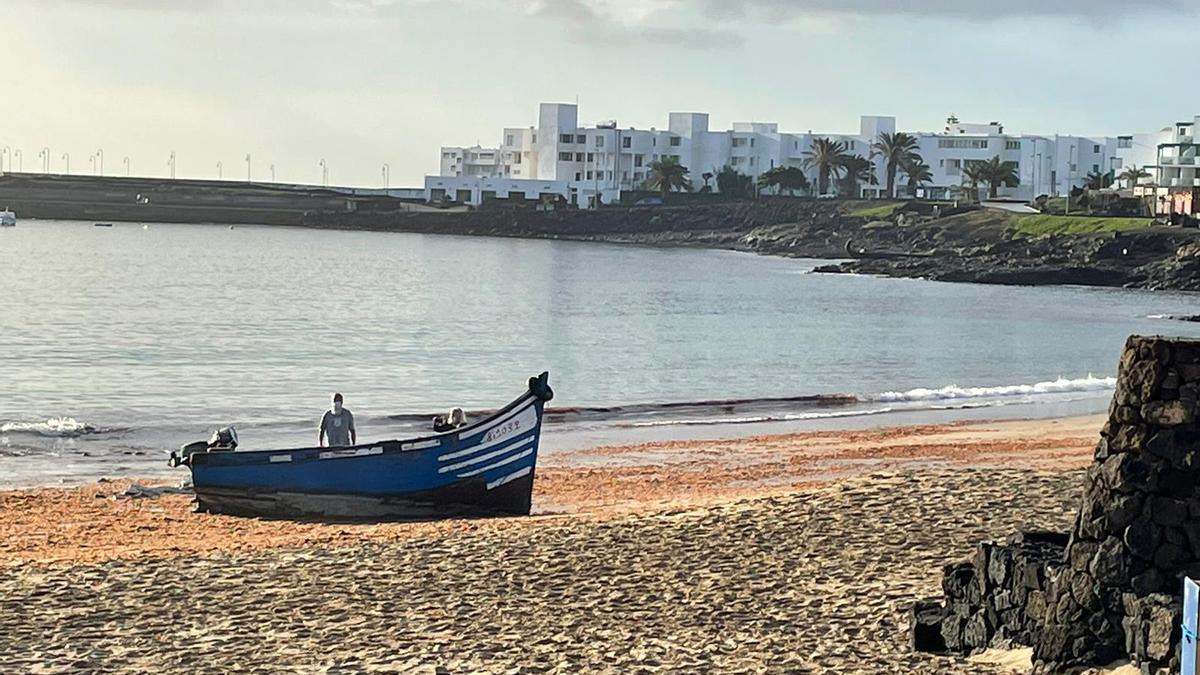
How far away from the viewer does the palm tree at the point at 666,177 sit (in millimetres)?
190250

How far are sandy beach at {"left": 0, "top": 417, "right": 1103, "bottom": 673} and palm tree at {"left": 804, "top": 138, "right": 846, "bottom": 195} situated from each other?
167 meters

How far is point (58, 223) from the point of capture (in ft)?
655

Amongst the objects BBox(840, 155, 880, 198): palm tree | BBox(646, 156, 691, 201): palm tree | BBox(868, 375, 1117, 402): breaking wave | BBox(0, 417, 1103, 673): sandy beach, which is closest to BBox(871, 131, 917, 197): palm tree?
BBox(840, 155, 880, 198): palm tree

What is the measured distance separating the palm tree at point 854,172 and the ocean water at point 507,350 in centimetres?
7357

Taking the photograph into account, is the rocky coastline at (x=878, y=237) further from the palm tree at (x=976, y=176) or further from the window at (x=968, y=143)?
the window at (x=968, y=143)

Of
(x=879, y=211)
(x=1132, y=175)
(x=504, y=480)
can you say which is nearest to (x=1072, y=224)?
(x=879, y=211)

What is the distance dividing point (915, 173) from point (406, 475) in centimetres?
16098

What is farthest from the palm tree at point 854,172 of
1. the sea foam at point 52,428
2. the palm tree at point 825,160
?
the sea foam at point 52,428

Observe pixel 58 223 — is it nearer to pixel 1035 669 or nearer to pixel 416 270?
pixel 416 270

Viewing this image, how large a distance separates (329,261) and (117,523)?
365ft

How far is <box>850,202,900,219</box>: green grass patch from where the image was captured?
153000 millimetres

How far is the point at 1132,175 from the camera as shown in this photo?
157m

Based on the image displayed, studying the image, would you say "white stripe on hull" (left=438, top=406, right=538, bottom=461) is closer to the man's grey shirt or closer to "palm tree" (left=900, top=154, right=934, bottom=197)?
the man's grey shirt

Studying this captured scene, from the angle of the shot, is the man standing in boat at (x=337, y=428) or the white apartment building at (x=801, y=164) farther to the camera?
the white apartment building at (x=801, y=164)
